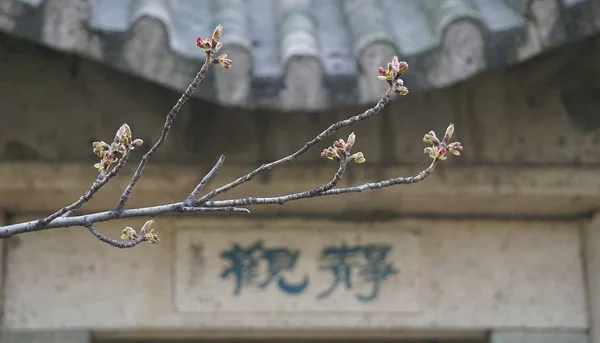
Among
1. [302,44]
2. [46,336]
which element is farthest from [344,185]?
[46,336]

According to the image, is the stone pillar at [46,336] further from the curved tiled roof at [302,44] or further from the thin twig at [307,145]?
the thin twig at [307,145]

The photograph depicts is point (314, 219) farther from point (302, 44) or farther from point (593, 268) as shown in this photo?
point (593, 268)

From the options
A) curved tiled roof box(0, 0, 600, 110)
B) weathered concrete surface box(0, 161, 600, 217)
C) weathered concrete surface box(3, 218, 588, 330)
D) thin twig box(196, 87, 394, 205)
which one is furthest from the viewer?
weathered concrete surface box(3, 218, 588, 330)

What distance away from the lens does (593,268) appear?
395cm

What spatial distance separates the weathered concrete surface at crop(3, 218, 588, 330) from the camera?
3811mm

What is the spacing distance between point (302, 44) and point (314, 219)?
0.95 metres

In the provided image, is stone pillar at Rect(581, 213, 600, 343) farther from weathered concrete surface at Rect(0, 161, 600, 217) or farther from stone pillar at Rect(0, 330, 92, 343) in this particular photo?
stone pillar at Rect(0, 330, 92, 343)

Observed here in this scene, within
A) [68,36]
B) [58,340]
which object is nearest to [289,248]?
[58,340]

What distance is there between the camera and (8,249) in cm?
384

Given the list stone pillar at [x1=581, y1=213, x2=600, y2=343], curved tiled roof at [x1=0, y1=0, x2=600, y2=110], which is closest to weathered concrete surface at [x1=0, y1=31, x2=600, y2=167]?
stone pillar at [x1=581, y1=213, x2=600, y2=343]

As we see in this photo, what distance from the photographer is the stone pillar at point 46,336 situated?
12.3ft

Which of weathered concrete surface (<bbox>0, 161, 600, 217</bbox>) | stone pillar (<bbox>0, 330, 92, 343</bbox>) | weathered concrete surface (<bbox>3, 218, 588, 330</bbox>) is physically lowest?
stone pillar (<bbox>0, 330, 92, 343</bbox>)

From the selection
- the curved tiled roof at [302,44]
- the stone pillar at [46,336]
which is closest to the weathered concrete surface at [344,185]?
the stone pillar at [46,336]

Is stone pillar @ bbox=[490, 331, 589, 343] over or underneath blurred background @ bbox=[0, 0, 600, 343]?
underneath
